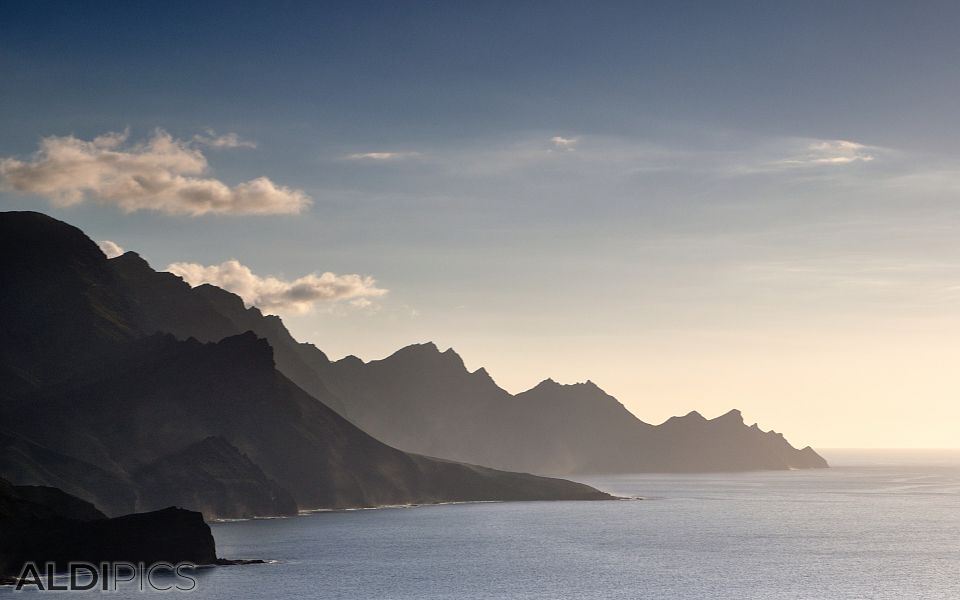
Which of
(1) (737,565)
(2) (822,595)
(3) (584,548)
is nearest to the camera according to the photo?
(2) (822,595)

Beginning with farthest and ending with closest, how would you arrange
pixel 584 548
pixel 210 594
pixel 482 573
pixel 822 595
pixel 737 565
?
pixel 584 548 → pixel 737 565 → pixel 482 573 → pixel 822 595 → pixel 210 594

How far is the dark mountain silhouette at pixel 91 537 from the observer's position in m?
138

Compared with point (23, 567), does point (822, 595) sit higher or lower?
lower

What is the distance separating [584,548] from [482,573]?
40.2 meters

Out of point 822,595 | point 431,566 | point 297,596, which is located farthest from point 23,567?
point 822,595

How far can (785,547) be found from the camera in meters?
196

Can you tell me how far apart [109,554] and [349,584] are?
31.8 meters

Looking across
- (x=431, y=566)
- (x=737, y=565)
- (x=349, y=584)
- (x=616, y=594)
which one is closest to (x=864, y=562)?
(x=737, y=565)

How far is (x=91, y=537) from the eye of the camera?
465ft

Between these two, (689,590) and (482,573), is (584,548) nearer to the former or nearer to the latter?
(482,573)

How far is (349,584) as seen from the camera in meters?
141

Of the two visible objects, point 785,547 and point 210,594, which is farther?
point 785,547

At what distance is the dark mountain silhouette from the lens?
5418 inches

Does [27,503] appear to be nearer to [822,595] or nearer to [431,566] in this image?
[431,566]
